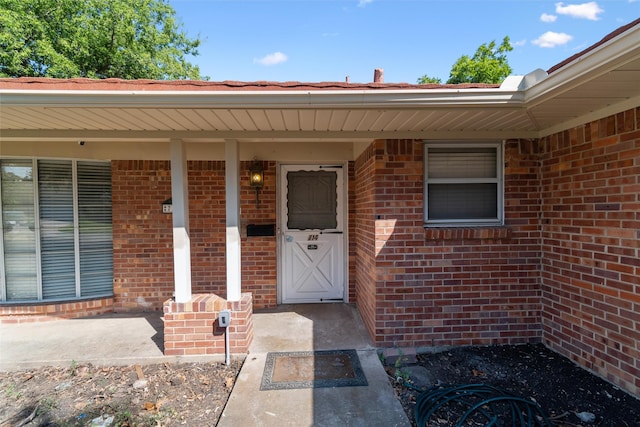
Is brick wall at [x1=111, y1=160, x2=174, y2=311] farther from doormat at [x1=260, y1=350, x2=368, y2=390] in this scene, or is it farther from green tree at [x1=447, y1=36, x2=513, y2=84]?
green tree at [x1=447, y1=36, x2=513, y2=84]

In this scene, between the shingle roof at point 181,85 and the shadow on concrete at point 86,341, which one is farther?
the shadow on concrete at point 86,341

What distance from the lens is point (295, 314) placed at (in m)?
4.33

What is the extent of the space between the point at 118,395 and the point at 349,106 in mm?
3388

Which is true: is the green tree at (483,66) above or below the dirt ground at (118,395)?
above

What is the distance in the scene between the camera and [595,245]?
2.78 meters

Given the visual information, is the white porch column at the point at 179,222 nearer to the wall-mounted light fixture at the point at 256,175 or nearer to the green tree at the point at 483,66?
the wall-mounted light fixture at the point at 256,175

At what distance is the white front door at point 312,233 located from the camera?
4.74 meters

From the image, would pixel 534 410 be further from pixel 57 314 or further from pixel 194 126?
pixel 57 314

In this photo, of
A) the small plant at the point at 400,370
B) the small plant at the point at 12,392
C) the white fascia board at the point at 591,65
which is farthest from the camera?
the small plant at the point at 400,370

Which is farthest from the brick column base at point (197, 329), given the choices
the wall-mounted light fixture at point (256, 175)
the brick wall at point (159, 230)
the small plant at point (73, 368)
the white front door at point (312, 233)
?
the wall-mounted light fixture at point (256, 175)

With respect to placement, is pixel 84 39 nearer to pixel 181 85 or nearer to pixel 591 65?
pixel 181 85

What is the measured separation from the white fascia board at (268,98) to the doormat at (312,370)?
8.37 ft

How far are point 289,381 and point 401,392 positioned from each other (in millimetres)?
1043

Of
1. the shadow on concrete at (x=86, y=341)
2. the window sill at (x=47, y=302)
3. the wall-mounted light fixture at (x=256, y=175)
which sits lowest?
the shadow on concrete at (x=86, y=341)
